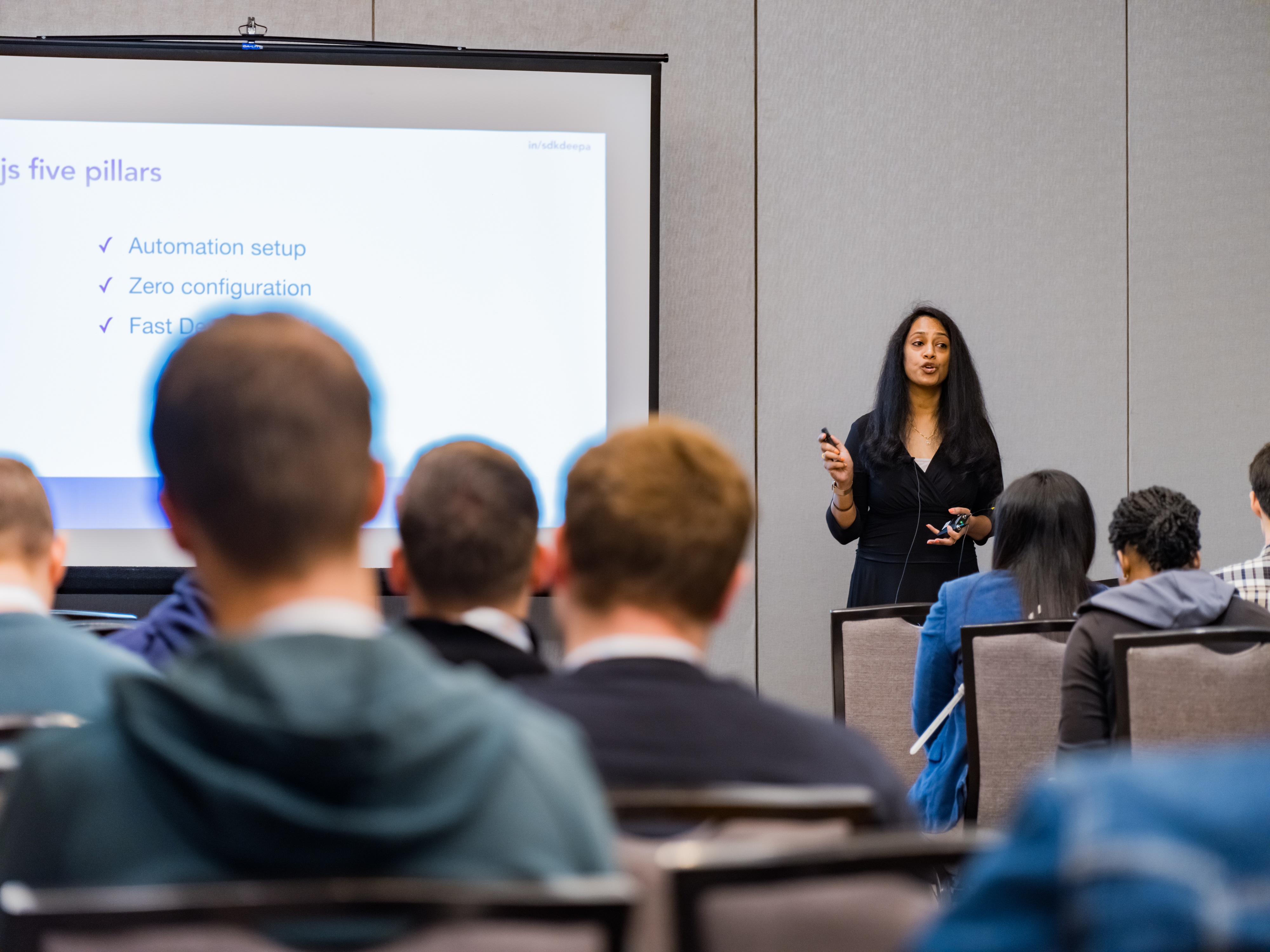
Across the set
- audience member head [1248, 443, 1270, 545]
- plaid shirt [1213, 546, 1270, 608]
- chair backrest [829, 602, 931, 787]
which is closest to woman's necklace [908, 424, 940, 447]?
audience member head [1248, 443, 1270, 545]

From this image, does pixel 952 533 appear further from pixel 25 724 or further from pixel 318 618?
pixel 318 618

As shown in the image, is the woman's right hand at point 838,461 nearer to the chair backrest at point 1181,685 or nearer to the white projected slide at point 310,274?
the white projected slide at point 310,274

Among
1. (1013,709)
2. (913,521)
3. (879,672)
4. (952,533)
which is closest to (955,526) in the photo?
(952,533)

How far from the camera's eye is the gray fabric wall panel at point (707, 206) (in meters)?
4.87

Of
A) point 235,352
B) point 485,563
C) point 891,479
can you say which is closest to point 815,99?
point 891,479

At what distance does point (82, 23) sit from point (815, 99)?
292 cm

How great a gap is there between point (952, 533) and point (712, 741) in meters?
3.36

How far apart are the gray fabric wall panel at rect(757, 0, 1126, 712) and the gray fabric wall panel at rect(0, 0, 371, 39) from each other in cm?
194

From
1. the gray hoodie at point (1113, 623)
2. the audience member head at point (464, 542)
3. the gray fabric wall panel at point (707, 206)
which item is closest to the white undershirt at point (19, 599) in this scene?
the audience member head at point (464, 542)

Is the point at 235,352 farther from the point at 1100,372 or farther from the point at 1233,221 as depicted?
the point at 1233,221

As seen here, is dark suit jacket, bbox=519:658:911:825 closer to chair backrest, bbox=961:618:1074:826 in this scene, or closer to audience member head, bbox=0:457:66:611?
audience member head, bbox=0:457:66:611

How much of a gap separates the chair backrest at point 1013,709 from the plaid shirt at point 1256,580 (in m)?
0.80

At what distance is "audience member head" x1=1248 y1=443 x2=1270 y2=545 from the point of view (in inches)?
123

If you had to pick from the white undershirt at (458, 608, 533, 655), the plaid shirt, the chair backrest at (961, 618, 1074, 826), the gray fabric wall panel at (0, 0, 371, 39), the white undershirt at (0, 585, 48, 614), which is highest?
the gray fabric wall panel at (0, 0, 371, 39)
